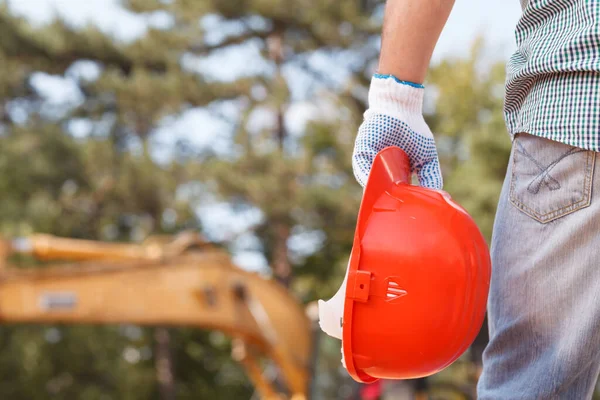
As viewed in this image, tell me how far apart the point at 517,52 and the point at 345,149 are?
12806 millimetres

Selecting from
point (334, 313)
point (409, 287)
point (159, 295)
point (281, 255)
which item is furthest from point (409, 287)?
point (281, 255)

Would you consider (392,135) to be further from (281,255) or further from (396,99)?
(281,255)

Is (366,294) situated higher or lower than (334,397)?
higher

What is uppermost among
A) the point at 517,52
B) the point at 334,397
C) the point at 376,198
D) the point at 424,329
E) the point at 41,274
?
the point at 517,52

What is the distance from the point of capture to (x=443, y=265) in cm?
110

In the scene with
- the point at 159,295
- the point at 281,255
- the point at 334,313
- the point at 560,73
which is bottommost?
the point at 281,255

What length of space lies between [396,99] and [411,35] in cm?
10

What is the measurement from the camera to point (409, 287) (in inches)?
43.2

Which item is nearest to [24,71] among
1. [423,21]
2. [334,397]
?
[334,397]

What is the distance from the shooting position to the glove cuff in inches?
48.5

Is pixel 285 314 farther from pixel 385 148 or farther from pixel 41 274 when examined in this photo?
pixel 385 148

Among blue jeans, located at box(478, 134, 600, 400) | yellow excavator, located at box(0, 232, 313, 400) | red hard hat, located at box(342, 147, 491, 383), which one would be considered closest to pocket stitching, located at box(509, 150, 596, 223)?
blue jeans, located at box(478, 134, 600, 400)

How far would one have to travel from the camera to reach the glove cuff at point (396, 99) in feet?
4.04

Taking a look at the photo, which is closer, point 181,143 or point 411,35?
point 411,35
